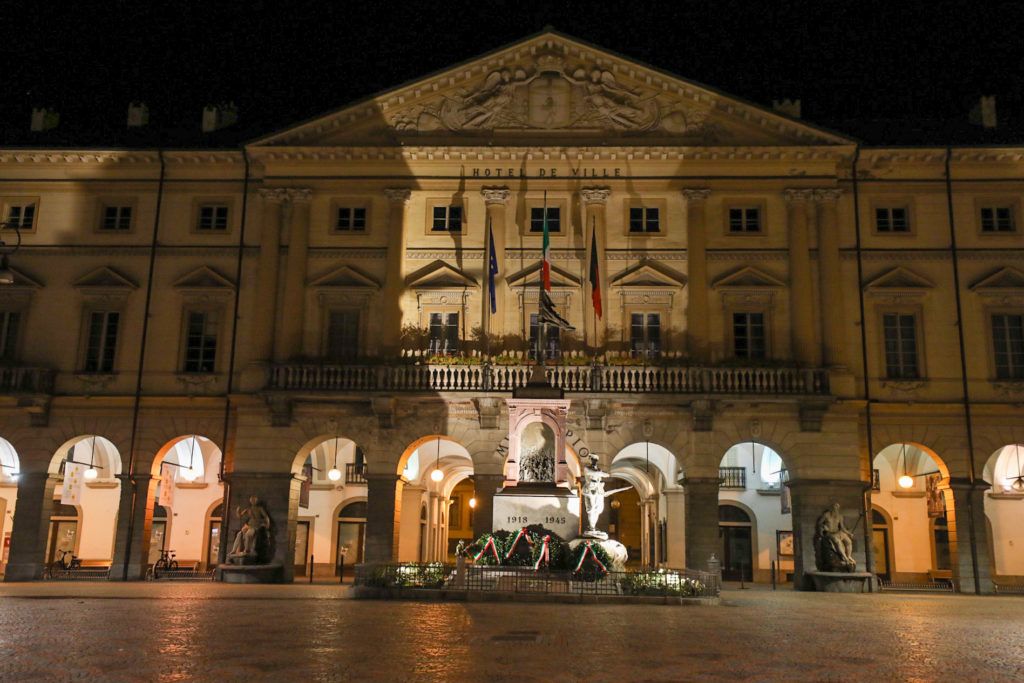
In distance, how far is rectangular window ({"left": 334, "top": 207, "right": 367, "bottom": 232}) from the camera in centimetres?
3706

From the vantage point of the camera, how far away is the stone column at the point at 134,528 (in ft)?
113

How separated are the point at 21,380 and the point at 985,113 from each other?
3870 centimetres

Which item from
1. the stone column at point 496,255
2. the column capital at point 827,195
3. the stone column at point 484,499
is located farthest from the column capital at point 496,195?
the column capital at point 827,195

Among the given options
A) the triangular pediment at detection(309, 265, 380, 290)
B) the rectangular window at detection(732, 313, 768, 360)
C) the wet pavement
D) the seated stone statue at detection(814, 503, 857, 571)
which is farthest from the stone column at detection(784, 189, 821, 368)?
the triangular pediment at detection(309, 265, 380, 290)

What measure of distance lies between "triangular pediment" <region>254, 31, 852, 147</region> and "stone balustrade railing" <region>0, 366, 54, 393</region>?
37.9 ft

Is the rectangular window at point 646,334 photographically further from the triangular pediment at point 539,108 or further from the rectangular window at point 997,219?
the rectangular window at point 997,219

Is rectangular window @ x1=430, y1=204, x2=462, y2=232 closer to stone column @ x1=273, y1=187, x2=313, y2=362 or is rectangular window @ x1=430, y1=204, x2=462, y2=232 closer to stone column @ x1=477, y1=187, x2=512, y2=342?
stone column @ x1=477, y1=187, x2=512, y2=342

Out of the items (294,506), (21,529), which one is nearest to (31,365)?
(21,529)

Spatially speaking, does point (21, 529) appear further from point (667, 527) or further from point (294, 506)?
point (667, 527)

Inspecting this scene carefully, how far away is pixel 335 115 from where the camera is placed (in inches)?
1446

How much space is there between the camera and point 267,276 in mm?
36375

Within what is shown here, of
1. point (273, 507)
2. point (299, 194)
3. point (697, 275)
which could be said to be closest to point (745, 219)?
point (697, 275)

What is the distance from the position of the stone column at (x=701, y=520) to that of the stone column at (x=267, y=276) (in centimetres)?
1570

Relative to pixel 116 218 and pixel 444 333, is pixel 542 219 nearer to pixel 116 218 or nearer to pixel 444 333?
pixel 444 333
